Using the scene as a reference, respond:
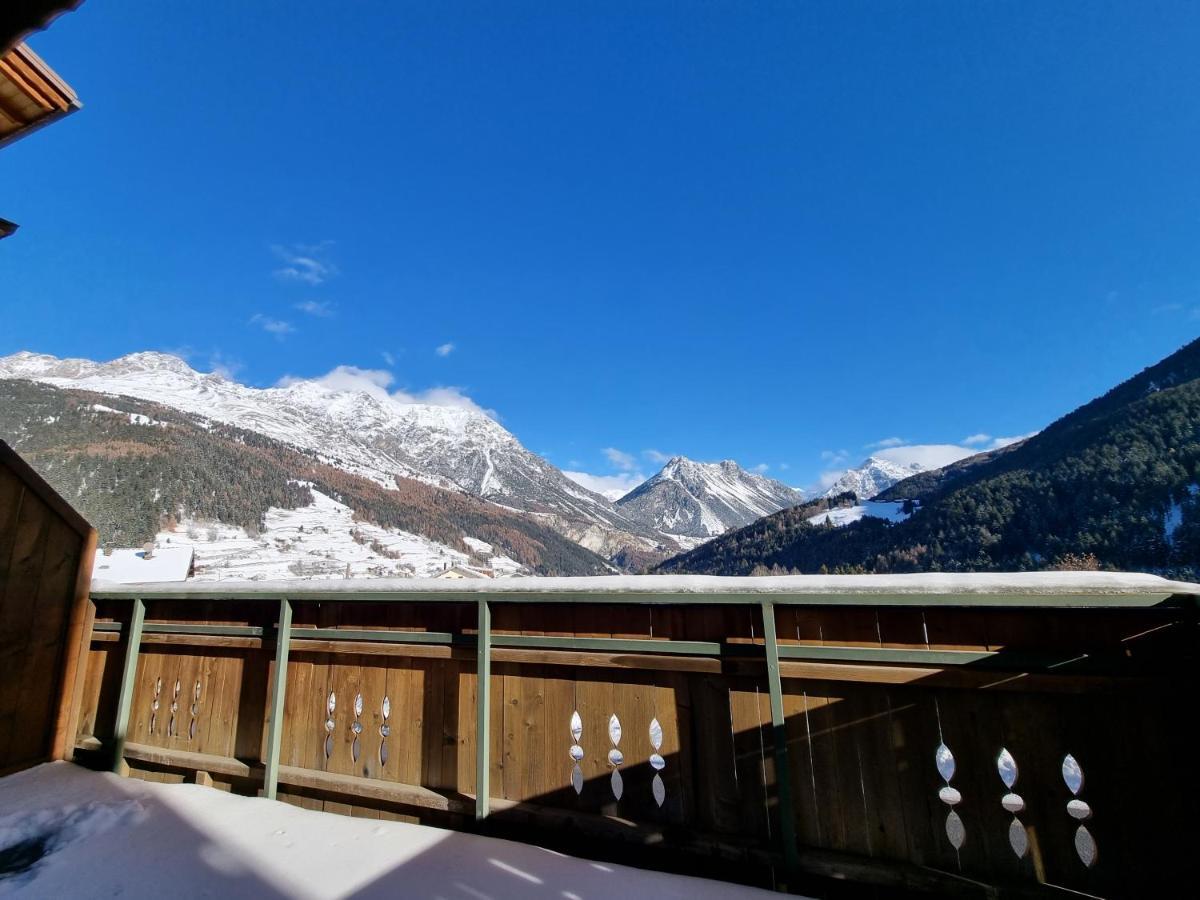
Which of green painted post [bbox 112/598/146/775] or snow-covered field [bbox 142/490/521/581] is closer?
green painted post [bbox 112/598/146/775]

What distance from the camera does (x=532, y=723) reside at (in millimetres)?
2830

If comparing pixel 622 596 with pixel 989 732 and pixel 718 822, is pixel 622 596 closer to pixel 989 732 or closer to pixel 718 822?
pixel 718 822

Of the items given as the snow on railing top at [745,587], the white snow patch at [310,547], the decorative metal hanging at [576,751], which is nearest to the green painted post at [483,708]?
the snow on railing top at [745,587]

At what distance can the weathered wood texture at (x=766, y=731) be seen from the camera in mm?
1975

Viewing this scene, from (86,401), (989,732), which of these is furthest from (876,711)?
(86,401)

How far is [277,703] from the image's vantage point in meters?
3.36

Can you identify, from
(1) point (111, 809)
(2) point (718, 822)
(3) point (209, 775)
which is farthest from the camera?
(3) point (209, 775)

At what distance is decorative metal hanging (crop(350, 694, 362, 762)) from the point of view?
3186 mm

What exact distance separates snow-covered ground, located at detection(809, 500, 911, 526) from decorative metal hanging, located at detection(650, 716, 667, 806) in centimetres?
11388

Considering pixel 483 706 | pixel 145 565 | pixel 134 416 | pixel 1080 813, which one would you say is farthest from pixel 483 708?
pixel 134 416

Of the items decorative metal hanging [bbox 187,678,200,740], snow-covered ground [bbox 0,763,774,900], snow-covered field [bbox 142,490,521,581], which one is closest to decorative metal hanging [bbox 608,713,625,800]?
snow-covered ground [bbox 0,763,774,900]

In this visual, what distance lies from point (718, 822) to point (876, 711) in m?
0.83

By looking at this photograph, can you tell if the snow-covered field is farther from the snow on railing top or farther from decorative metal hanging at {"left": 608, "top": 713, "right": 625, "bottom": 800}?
decorative metal hanging at {"left": 608, "top": 713, "right": 625, "bottom": 800}

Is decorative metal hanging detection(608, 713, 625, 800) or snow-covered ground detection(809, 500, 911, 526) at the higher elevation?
snow-covered ground detection(809, 500, 911, 526)
